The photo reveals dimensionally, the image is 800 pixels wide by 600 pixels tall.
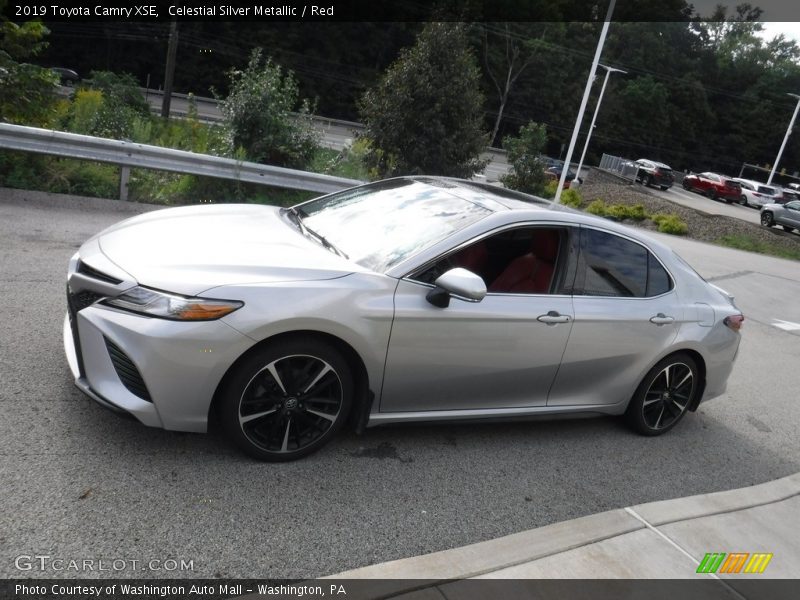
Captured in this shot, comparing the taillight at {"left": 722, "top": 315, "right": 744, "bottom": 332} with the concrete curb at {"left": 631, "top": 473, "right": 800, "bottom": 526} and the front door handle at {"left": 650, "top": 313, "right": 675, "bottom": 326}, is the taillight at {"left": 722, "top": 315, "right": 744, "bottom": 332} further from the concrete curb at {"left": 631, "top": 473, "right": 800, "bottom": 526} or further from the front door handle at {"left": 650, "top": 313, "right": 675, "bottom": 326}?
the concrete curb at {"left": 631, "top": 473, "right": 800, "bottom": 526}

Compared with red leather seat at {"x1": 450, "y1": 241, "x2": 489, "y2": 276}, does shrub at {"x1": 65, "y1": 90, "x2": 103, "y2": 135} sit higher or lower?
lower

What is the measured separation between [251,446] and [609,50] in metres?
91.0

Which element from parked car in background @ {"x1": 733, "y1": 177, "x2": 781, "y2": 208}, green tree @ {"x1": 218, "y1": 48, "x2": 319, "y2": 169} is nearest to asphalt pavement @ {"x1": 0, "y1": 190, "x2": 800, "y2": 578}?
green tree @ {"x1": 218, "y1": 48, "x2": 319, "y2": 169}

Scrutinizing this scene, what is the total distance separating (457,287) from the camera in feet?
12.0

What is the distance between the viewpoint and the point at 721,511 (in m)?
4.11

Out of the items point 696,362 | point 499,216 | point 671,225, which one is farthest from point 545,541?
point 671,225

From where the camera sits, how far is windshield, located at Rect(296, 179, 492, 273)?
4.04m

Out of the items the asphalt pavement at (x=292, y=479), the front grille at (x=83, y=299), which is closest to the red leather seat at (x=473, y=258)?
the asphalt pavement at (x=292, y=479)

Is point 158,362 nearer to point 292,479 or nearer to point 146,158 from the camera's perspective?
point 292,479

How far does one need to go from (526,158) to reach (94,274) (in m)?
26.6

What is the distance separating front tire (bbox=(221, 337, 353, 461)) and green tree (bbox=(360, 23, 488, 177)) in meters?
10.6

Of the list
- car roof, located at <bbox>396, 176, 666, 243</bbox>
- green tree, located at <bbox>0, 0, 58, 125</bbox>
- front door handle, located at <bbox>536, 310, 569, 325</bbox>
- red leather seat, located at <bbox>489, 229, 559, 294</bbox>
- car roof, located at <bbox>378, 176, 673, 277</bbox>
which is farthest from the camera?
green tree, located at <bbox>0, 0, 58, 125</bbox>

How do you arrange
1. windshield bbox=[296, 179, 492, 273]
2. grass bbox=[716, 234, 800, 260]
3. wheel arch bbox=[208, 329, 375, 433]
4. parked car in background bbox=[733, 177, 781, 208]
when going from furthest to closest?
1. parked car in background bbox=[733, 177, 781, 208]
2. grass bbox=[716, 234, 800, 260]
3. windshield bbox=[296, 179, 492, 273]
4. wheel arch bbox=[208, 329, 375, 433]

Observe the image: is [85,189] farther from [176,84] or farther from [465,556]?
[176,84]
